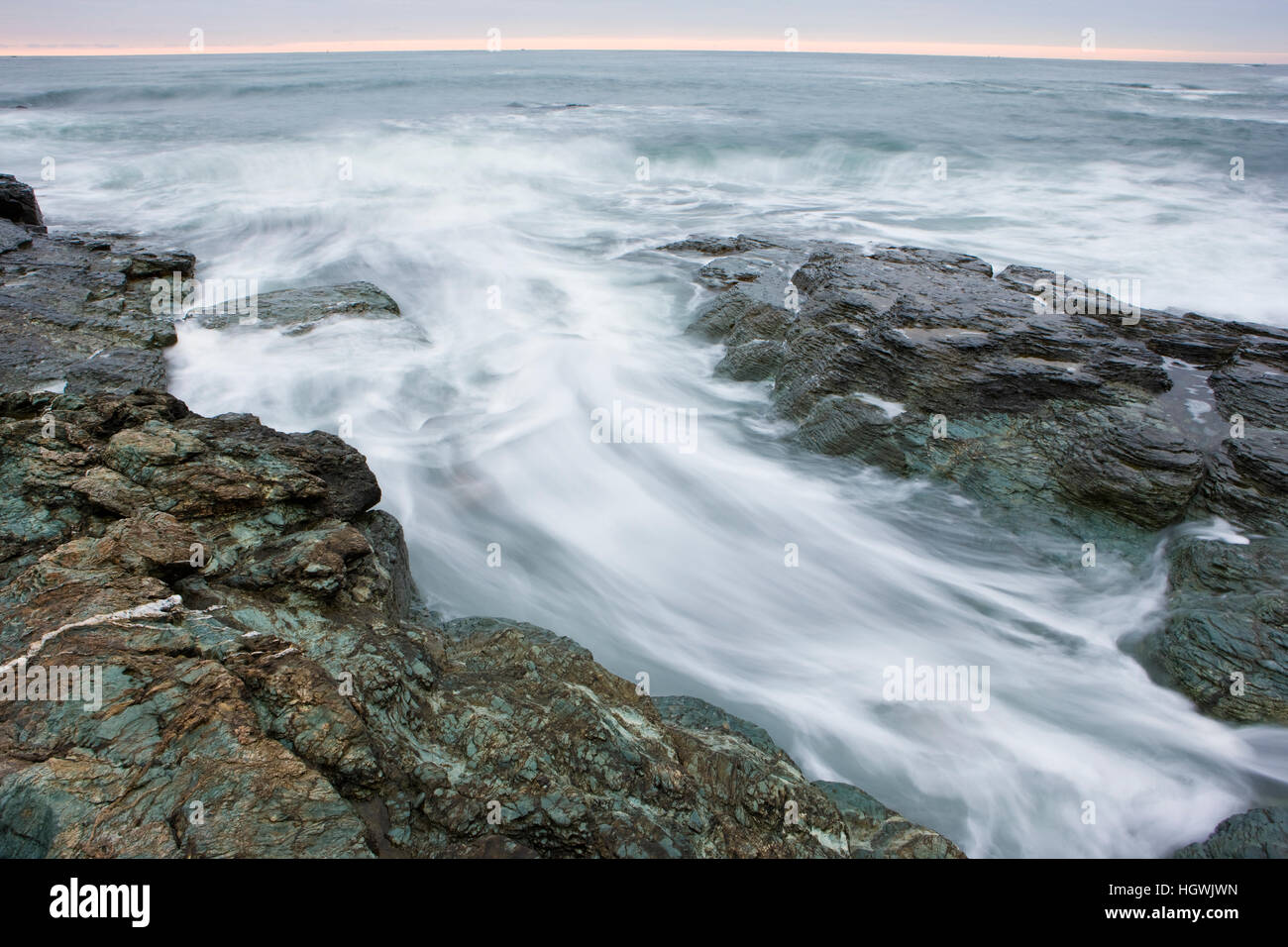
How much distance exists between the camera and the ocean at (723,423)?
4875 millimetres

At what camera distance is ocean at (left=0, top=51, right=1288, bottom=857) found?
488cm

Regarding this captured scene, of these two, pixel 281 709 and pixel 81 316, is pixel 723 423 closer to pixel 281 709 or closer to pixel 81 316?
pixel 281 709

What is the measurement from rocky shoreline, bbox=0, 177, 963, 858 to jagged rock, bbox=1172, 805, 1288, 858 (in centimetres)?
147

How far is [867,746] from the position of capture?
16.2 ft

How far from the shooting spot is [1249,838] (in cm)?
373

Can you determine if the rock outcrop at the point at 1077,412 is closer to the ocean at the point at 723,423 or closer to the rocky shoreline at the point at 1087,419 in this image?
the rocky shoreline at the point at 1087,419

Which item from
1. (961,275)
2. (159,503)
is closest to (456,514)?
(159,503)

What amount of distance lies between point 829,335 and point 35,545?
7.07 m

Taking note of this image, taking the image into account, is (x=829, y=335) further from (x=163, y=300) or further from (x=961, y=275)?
(x=163, y=300)

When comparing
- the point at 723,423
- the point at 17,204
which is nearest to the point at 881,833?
the point at 723,423

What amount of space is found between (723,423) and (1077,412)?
351 centimetres

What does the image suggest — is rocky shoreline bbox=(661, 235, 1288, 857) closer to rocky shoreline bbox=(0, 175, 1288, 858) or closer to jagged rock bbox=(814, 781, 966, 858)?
rocky shoreline bbox=(0, 175, 1288, 858)

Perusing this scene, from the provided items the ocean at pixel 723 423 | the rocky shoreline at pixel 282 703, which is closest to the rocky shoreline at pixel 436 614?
the rocky shoreline at pixel 282 703

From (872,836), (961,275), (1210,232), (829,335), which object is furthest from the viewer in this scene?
(1210,232)
